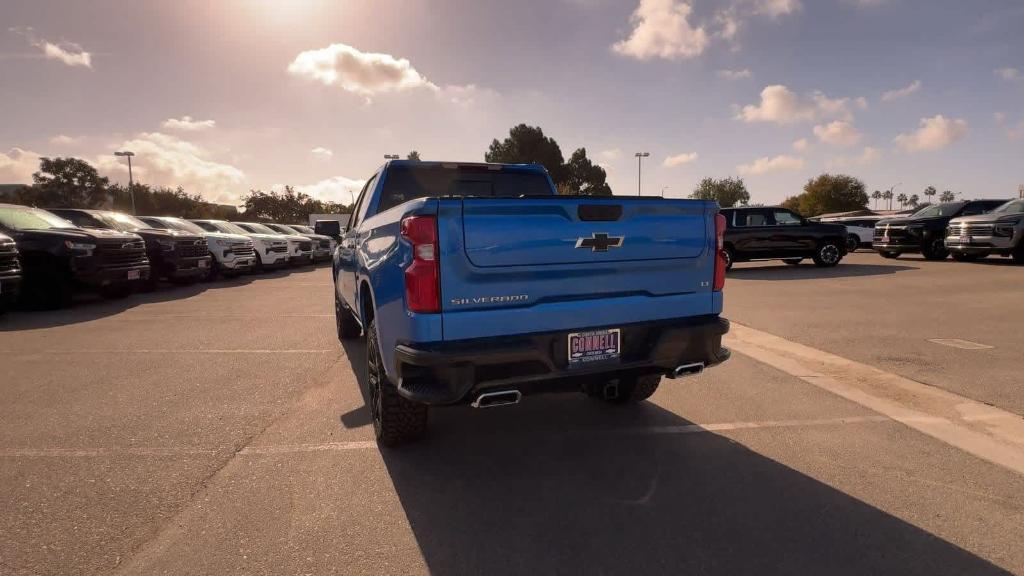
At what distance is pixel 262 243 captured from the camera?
16.5m

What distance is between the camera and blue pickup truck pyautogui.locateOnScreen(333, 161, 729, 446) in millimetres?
2617

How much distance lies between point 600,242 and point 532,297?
0.50 m

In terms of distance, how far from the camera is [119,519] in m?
2.55

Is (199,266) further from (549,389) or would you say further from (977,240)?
(977,240)

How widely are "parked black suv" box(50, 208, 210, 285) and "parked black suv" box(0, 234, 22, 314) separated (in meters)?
3.61

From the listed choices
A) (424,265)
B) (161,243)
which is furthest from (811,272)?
(161,243)

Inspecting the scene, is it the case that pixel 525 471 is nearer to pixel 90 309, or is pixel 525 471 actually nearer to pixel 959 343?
pixel 959 343

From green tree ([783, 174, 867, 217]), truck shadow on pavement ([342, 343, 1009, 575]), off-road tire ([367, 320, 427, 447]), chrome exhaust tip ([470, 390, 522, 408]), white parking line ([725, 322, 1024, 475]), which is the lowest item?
truck shadow on pavement ([342, 343, 1009, 575])

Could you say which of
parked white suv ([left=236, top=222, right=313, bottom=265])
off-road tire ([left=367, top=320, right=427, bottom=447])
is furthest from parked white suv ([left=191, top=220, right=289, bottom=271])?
off-road tire ([left=367, top=320, right=427, bottom=447])

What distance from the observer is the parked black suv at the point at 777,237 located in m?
14.9

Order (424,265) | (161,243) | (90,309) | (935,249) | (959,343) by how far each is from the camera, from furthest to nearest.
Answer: (935,249) < (161,243) < (90,309) < (959,343) < (424,265)

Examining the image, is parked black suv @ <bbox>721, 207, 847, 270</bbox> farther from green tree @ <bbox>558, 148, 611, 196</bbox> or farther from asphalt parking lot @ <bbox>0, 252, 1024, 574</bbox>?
green tree @ <bbox>558, 148, 611, 196</bbox>

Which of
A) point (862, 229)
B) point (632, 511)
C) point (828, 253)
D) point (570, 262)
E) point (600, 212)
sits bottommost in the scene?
point (632, 511)

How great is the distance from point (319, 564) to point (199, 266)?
1262cm
